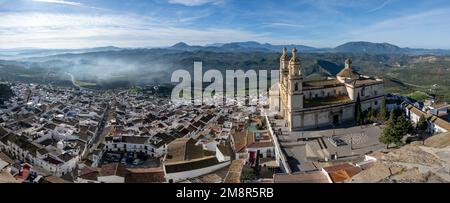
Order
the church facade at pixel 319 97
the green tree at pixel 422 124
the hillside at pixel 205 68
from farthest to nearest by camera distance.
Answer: the hillside at pixel 205 68 < the church facade at pixel 319 97 < the green tree at pixel 422 124

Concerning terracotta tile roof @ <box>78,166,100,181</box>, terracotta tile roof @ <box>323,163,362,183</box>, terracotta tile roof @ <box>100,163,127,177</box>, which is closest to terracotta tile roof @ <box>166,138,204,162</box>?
terracotta tile roof @ <box>100,163,127,177</box>

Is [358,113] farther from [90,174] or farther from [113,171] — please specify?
[90,174]

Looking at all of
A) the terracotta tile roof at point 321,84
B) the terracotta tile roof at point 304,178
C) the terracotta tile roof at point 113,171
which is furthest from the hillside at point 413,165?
the terracotta tile roof at point 321,84

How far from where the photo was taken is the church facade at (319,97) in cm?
1852

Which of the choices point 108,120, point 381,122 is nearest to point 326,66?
point 108,120

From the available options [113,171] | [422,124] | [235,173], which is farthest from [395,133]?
[113,171]

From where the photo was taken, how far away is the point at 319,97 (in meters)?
20.7

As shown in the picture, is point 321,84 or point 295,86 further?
point 321,84

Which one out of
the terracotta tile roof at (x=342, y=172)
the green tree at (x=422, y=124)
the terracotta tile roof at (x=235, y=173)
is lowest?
the terracotta tile roof at (x=235, y=173)

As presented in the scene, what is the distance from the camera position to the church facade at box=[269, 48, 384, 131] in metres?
18.5

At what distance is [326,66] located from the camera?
298ft

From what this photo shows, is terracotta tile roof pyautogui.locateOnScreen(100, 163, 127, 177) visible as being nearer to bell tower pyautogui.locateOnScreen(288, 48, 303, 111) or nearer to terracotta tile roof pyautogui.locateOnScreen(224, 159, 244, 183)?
terracotta tile roof pyautogui.locateOnScreen(224, 159, 244, 183)

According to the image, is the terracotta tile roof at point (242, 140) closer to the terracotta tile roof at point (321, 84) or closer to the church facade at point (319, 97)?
the church facade at point (319, 97)
